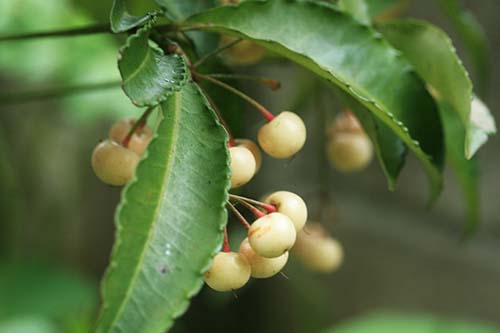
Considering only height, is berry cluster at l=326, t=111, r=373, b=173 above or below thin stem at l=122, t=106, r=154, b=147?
below

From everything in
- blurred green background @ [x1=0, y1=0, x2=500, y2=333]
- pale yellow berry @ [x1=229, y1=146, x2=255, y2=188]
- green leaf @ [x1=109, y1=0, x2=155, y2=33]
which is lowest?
blurred green background @ [x1=0, y1=0, x2=500, y2=333]

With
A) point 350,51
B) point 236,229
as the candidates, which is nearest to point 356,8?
point 350,51

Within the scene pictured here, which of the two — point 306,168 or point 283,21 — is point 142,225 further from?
point 306,168

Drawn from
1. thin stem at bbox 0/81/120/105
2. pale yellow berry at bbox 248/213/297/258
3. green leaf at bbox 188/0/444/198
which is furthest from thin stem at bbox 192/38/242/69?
thin stem at bbox 0/81/120/105

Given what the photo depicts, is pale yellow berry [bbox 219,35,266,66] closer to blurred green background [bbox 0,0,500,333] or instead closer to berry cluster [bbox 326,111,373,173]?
berry cluster [bbox 326,111,373,173]

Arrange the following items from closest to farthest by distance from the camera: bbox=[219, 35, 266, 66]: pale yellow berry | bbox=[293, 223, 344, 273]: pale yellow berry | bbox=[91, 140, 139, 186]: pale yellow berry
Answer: bbox=[91, 140, 139, 186]: pale yellow berry < bbox=[219, 35, 266, 66]: pale yellow berry < bbox=[293, 223, 344, 273]: pale yellow berry
